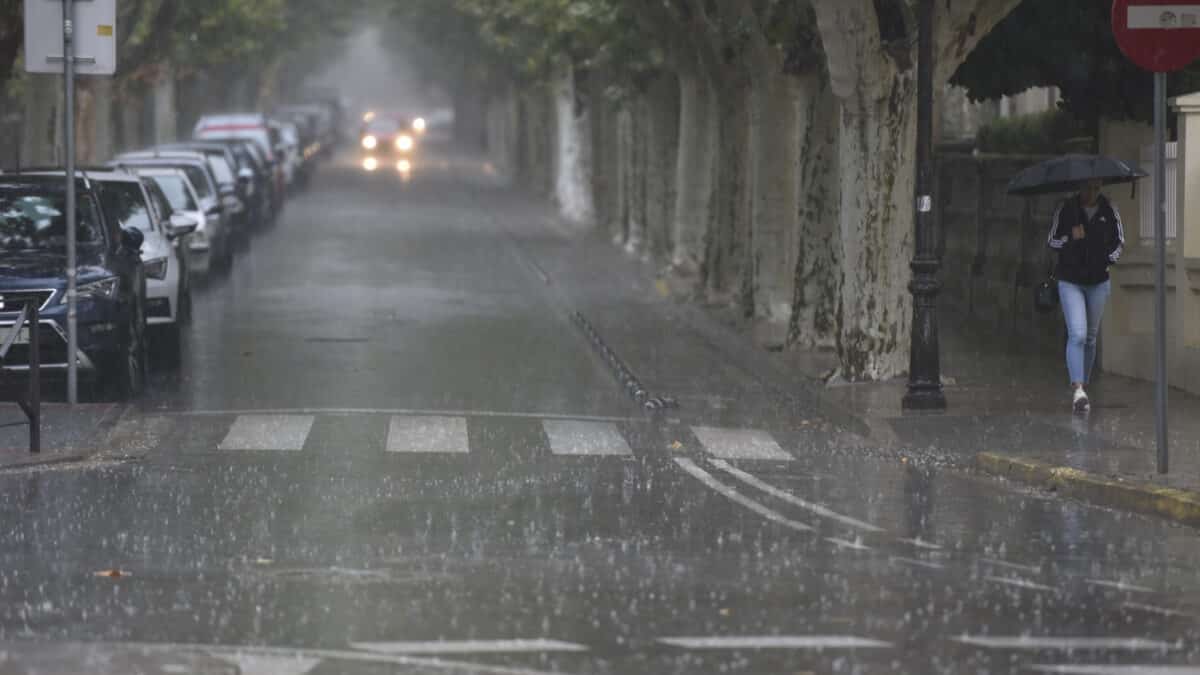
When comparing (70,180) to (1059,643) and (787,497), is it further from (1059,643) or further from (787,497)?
(1059,643)

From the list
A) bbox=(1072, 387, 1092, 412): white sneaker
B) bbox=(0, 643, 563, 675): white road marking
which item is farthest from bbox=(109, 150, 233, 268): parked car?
bbox=(0, 643, 563, 675): white road marking

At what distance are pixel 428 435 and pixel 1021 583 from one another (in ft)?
22.3

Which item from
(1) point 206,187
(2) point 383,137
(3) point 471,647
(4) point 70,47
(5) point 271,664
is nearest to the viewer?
(5) point 271,664

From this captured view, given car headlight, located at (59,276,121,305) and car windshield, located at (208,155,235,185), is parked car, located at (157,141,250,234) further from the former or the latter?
car headlight, located at (59,276,121,305)

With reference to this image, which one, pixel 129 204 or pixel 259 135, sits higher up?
pixel 259 135

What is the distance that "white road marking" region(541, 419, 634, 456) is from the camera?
15734 mm

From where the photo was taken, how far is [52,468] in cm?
1442

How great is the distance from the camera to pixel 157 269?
22609 millimetres

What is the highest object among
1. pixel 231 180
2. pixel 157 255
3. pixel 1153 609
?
pixel 231 180

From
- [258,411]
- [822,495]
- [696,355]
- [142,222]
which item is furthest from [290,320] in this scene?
[822,495]

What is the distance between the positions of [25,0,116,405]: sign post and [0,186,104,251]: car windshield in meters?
2.15

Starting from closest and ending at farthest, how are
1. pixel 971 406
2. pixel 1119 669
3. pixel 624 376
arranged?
1. pixel 1119 669
2. pixel 971 406
3. pixel 624 376

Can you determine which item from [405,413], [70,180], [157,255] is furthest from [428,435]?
[157,255]

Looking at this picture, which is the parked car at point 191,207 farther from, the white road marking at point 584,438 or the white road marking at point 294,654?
the white road marking at point 294,654
